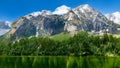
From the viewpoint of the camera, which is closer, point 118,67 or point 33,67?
point 118,67

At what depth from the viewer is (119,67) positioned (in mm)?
76875

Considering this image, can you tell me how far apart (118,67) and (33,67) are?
25365 mm

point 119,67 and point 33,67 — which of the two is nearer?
point 119,67

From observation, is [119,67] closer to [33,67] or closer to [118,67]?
[118,67]

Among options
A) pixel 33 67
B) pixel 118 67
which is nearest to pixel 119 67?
pixel 118 67

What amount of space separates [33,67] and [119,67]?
2561cm

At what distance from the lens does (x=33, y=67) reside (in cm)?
8462

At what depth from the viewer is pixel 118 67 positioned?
252ft

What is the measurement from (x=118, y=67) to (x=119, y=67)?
0.37 m
